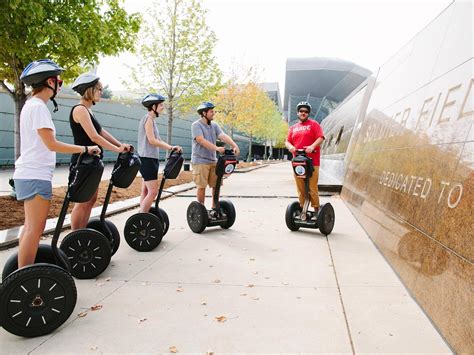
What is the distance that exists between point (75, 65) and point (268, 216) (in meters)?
5.68

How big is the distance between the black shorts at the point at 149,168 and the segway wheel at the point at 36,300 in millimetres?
2535

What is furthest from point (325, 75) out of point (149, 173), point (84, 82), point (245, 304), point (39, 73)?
point (39, 73)

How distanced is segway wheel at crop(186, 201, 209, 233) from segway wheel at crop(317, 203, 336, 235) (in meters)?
1.79

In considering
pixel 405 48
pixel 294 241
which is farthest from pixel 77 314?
pixel 405 48

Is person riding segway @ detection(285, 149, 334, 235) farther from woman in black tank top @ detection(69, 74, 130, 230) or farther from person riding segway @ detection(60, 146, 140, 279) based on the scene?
woman in black tank top @ detection(69, 74, 130, 230)

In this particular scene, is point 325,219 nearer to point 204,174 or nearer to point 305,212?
point 305,212

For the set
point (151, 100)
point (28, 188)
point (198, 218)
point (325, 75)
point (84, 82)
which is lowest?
point (198, 218)

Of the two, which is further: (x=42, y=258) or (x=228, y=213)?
(x=228, y=213)

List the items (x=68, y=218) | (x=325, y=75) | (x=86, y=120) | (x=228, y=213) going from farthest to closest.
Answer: (x=325, y=75)
(x=68, y=218)
(x=228, y=213)
(x=86, y=120)

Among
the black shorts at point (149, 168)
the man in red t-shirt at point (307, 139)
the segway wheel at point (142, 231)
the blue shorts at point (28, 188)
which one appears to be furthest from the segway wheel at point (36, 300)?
the man in red t-shirt at point (307, 139)

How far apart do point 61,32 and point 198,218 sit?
4.38m

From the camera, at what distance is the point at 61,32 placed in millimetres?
7473

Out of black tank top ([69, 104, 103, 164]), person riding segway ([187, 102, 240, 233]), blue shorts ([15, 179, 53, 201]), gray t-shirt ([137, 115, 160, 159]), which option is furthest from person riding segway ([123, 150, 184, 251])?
blue shorts ([15, 179, 53, 201])

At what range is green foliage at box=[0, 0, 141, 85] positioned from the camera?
7098mm
